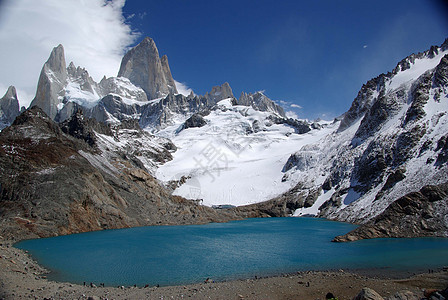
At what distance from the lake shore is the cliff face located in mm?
22216

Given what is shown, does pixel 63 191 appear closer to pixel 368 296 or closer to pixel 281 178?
pixel 368 296

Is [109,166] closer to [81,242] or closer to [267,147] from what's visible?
[81,242]

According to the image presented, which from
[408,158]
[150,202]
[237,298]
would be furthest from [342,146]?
[237,298]

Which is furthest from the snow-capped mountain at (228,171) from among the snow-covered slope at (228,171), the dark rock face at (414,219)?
the dark rock face at (414,219)

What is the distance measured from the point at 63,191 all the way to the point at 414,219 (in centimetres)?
5296

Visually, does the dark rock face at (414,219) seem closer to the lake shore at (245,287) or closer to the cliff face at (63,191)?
the lake shore at (245,287)

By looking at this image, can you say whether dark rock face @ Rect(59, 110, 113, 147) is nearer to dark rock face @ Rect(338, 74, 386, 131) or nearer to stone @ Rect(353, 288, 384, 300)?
stone @ Rect(353, 288, 384, 300)

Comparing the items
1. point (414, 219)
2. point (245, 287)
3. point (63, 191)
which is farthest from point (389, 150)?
point (63, 191)

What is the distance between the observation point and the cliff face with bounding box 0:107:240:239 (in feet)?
138

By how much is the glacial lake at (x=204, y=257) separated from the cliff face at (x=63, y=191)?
444 centimetres

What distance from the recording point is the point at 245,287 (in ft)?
63.2

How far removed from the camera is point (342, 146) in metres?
104

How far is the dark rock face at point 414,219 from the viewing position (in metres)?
37.9

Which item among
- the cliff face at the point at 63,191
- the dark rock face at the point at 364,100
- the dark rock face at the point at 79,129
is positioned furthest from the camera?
the dark rock face at the point at 364,100
